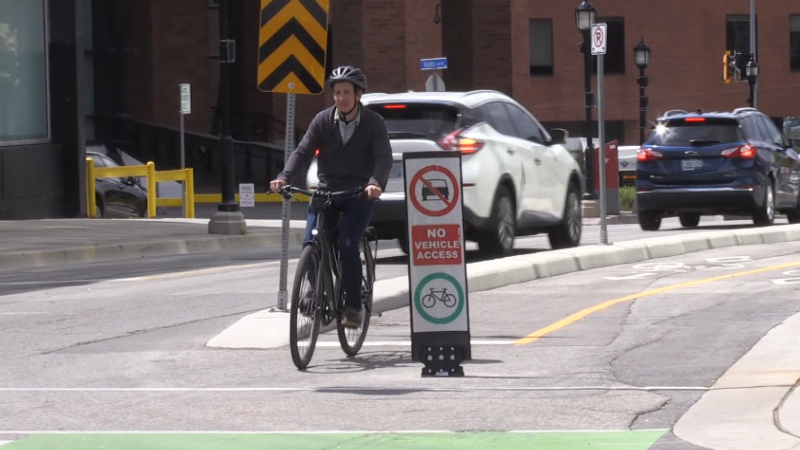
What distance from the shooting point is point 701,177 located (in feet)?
75.3

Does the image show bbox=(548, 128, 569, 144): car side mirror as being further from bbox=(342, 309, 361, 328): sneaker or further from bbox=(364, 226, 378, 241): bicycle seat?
bbox=(342, 309, 361, 328): sneaker

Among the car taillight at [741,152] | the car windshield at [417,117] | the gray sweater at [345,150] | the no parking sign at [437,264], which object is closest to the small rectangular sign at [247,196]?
the car taillight at [741,152]

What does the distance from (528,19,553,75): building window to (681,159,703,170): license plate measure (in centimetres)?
4051

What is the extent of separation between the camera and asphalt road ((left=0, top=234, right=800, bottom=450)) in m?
7.39

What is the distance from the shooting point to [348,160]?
9531mm

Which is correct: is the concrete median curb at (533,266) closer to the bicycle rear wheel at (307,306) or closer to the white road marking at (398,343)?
the white road marking at (398,343)

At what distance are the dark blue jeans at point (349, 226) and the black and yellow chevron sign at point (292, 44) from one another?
85.3 inches

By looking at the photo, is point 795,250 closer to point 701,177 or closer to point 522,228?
point 522,228

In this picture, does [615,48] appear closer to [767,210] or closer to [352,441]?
[767,210]

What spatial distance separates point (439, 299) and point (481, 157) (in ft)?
21.8

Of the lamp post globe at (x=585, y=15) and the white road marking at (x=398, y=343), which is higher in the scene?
the lamp post globe at (x=585, y=15)

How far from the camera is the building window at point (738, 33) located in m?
64.3

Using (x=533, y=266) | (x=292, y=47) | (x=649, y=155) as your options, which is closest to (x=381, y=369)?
(x=292, y=47)

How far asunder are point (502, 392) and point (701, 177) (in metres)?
15.3
